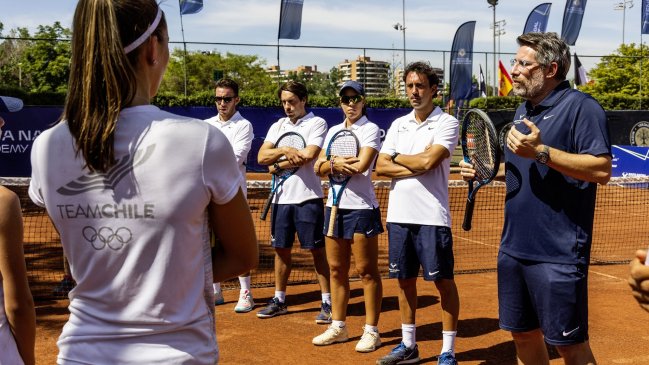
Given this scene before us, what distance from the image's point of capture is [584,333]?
3.51 metres

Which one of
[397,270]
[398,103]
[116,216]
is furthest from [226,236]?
[398,103]

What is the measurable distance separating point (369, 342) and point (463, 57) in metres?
18.7

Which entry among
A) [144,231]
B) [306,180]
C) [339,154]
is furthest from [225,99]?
[144,231]

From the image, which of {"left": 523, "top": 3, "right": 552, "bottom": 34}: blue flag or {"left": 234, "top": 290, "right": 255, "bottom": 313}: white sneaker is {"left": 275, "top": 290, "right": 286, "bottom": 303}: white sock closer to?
{"left": 234, "top": 290, "right": 255, "bottom": 313}: white sneaker

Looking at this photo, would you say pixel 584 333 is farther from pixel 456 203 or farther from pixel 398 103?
pixel 398 103

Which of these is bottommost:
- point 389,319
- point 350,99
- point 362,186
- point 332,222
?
point 389,319

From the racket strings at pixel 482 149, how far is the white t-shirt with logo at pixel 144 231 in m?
2.70

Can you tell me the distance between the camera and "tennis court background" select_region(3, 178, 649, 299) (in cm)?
842

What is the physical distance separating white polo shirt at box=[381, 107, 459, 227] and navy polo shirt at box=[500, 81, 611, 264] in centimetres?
137

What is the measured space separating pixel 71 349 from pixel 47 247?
9039mm

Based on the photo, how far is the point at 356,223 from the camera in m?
5.59

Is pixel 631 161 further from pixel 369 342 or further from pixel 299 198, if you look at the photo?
pixel 369 342

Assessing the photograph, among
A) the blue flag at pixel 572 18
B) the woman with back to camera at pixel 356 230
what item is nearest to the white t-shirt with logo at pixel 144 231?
the woman with back to camera at pixel 356 230

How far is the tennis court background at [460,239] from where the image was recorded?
8422mm
